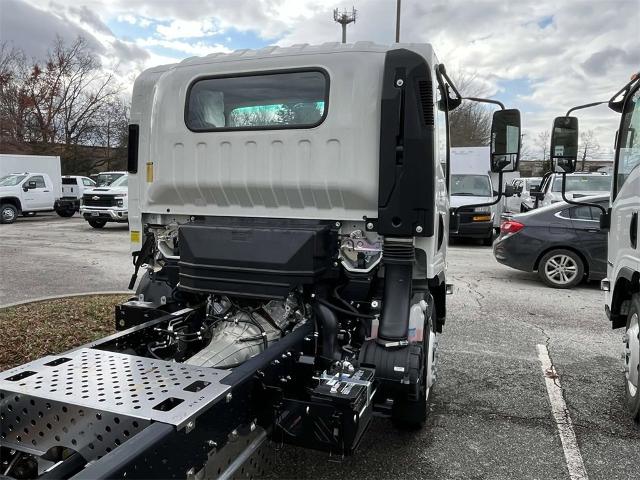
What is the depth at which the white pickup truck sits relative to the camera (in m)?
19.0

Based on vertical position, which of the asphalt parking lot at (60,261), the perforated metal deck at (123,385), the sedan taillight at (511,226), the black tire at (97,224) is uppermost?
the sedan taillight at (511,226)

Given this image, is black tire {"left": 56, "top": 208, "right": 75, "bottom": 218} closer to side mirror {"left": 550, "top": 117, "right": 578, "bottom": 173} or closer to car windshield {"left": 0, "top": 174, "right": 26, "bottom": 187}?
car windshield {"left": 0, "top": 174, "right": 26, "bottom": 187}

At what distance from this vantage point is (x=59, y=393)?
81.8 inches

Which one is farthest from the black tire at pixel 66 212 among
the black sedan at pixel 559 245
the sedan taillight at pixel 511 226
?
the black sedan at pixel 559 245

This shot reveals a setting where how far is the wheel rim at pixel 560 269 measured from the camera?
8711 mm

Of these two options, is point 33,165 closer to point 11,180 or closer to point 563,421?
point 11,180

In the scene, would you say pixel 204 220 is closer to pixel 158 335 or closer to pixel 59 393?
pixel 158 335

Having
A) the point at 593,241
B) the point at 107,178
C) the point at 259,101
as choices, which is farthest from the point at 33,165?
the point at 259,101

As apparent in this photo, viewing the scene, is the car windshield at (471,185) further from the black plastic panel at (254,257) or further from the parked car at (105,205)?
the black plastic panel at (254,257)

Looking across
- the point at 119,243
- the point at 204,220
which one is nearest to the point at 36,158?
the point at 119,243

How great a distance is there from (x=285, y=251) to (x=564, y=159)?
8.42ft

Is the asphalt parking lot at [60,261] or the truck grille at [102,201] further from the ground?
the truck grille at [102,201]

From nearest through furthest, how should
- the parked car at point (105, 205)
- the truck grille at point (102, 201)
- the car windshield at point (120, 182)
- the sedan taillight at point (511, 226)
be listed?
1. the sedan taillight at point (511, 226)
2. the parked car at point (105, 205)
3. the truck grille at point (102, 201)
4. the car windshield at point (120, 182)

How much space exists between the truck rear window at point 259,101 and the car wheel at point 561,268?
22.4 feet
